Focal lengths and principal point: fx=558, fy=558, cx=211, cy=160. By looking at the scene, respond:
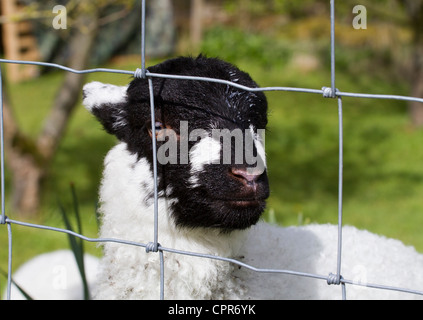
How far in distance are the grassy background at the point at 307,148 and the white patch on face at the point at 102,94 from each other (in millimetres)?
1339

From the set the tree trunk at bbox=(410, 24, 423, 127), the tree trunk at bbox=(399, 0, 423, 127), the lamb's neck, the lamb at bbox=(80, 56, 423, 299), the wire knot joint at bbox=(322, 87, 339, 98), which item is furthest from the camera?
the tree trunk at bbox=(410, 24, 423, 127)

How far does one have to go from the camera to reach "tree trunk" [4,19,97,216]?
577 cm

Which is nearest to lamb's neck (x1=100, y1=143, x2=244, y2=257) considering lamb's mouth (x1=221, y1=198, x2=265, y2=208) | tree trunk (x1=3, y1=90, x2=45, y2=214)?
lamb's mouth (x1=221, y1=198, x2=265, y2=208)

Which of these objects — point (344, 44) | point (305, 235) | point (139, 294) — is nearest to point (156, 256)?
point (139, 294)

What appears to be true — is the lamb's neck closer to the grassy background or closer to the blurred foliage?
the grassy background

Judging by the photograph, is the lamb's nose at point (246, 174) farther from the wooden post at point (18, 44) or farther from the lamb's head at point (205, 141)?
the wooden post at point (18, 44)

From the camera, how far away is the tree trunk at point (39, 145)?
5.77 metres

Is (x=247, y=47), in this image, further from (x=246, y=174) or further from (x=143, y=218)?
(x=246, y=174)

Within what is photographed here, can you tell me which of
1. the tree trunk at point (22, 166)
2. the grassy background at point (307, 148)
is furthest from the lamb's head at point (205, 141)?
the tree trunk at point (22, 166)

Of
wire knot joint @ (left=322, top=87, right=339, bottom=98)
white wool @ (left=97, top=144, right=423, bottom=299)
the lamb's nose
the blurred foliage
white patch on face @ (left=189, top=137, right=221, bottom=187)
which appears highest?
the blurred foliage

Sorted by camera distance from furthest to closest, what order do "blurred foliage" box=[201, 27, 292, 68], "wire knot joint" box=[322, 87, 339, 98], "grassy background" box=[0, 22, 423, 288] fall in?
1. "blurred foliage" box=[201, 27, 292, 68]
2. "grassy background" box=[0, 22, 423, 288]
3. "wire knot joint" box=[322, 87, 339, 98]
